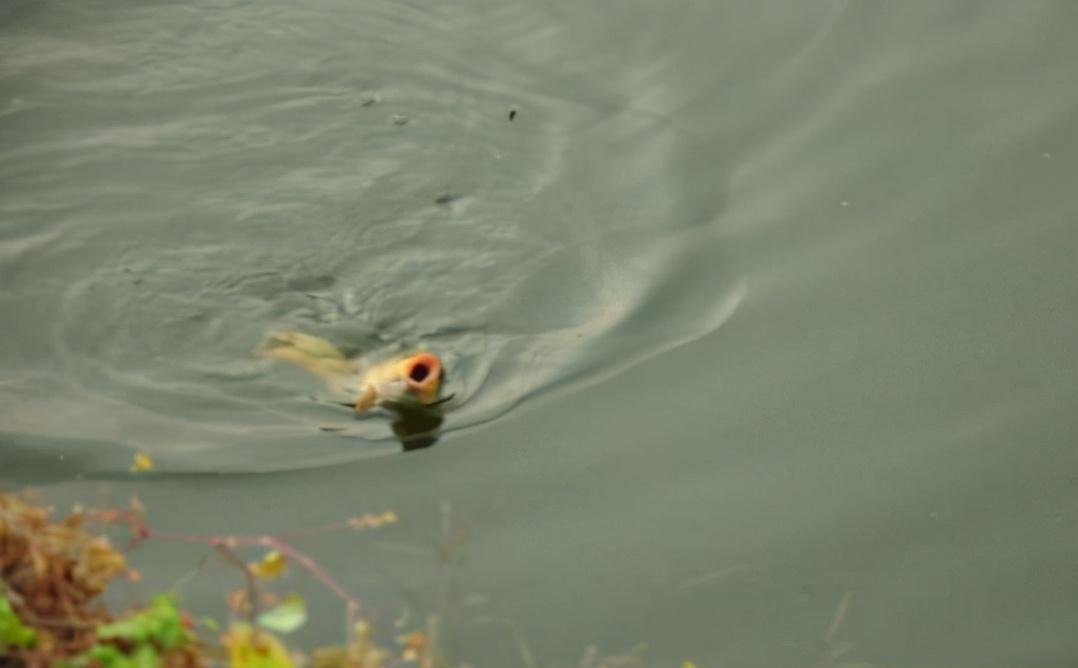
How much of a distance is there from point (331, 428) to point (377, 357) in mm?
375

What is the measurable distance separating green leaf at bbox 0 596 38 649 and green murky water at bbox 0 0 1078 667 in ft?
2.46

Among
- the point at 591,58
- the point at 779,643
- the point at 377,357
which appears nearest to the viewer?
the point at 779,643

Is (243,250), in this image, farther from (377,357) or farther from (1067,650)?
(1067,650)

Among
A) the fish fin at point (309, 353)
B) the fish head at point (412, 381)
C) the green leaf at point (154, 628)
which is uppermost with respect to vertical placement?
the fish fin at point (309, 353)

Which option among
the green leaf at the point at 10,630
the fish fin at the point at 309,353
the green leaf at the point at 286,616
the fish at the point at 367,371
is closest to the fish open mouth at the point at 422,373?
the fish at the point at 367,371

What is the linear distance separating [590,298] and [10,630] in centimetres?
226

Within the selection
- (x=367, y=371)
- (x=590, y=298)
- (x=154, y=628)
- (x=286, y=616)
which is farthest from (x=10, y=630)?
(x=590, y=298)

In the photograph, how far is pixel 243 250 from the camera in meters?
4.28

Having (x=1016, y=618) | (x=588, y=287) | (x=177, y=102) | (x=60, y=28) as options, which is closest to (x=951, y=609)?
(x=1016, y=618)

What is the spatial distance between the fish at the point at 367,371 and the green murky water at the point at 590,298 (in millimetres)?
70

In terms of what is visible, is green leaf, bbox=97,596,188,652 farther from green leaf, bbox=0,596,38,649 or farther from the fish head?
the fish head

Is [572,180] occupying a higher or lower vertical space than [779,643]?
higher

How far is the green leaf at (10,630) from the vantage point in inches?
86.6

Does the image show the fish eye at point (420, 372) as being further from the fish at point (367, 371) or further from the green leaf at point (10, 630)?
the green leaf at point (10, 630)
